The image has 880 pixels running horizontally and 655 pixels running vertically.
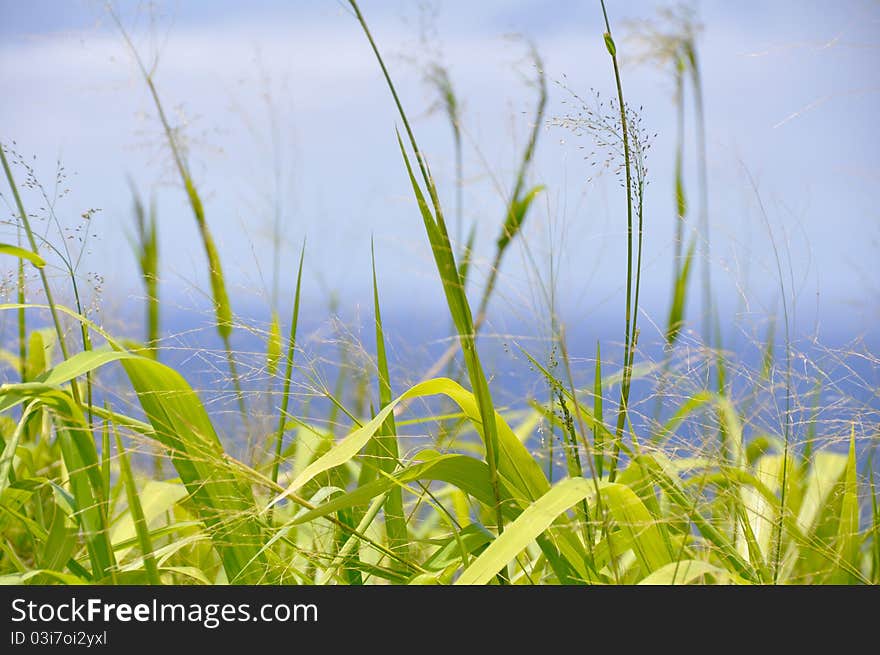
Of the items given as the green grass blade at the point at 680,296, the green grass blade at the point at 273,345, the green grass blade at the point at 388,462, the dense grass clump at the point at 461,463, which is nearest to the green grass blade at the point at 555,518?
the dense grass clump at the point at 461,463

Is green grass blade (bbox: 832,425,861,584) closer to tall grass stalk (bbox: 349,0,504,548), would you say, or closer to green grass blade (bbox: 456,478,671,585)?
green grass blade (bbox: 456,478,671,585)

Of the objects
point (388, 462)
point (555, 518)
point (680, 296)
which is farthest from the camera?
point (680, 296)

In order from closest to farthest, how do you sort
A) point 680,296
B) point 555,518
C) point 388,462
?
point 555,518, point 388,462, point 680,296

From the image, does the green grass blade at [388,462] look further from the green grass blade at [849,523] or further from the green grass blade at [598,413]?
the green grass blade at [849,523]

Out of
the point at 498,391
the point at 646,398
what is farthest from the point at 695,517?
the point at 498,391

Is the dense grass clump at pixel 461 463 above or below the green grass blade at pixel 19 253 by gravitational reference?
below

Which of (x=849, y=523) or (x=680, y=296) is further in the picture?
(x=680, y=296)

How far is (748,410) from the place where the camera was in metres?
0.76

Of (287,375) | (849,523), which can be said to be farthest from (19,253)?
(849,523)

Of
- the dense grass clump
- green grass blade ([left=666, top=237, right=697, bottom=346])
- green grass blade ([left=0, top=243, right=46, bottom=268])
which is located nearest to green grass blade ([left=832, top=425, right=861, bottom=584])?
the dense grass clump

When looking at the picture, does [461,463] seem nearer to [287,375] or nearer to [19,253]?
[287,375]
